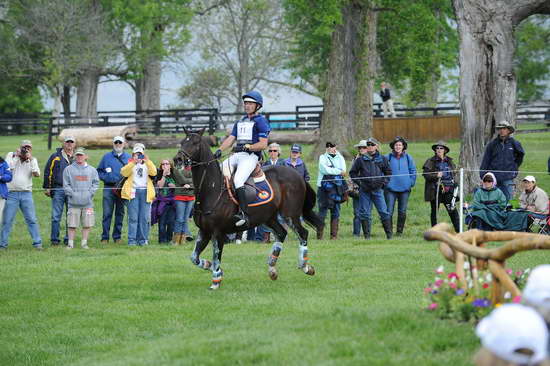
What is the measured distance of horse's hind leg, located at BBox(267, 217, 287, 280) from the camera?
13.2 m

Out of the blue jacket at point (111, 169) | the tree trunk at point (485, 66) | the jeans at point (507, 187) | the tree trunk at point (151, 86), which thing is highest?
the tree trunk at point (151, 86)

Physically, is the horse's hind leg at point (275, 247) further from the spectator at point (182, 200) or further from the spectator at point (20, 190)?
the spectator at point (20, 190)

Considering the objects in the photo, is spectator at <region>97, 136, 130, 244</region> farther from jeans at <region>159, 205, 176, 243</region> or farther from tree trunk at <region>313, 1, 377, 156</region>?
tree trunk at <region>313, 1, 377, 156</region>

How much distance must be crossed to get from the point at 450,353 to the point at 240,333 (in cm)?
245

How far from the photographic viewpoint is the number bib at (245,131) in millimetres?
13094

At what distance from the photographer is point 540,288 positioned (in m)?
4.64

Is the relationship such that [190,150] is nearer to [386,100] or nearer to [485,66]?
[485,66]

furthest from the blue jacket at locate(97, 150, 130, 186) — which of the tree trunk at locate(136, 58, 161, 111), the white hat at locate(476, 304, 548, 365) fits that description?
the tree trunk at locate(136, 58, 161, 111)

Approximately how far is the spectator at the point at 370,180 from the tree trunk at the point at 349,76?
11.1m

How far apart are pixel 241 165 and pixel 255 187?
40 centimetres

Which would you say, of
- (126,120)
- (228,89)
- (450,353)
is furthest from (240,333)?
(228,89)

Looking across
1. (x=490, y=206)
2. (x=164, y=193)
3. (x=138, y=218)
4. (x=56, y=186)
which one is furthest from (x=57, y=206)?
(x=490, y=206)

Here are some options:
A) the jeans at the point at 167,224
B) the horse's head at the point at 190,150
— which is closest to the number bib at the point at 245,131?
the horse's head at the point at 190,150

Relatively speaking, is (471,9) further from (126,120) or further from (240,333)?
(126,120)
